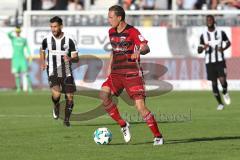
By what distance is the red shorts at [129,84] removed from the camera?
43.7 ft

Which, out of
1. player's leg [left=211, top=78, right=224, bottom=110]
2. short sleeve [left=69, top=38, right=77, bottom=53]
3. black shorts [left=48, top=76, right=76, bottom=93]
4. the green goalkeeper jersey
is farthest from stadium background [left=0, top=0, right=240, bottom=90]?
short sleeve [left=69, top=38, right=77, bottom=53]

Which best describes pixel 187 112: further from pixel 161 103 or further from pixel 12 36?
pixel 12 36

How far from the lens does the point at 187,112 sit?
21.0 m

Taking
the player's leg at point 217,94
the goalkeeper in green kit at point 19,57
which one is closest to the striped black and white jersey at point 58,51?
the player's leg at point 217,94

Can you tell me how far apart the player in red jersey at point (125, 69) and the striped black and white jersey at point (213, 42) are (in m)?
9.18

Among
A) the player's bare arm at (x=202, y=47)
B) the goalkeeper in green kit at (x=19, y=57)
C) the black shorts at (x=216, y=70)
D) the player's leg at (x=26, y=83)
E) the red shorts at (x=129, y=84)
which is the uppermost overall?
the red shorts at (x=129, y=84)

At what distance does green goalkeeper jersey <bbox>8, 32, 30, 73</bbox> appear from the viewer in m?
29.9

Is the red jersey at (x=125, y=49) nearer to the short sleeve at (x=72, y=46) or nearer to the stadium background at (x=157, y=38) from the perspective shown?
the short sleeve at (x=72, y=46)

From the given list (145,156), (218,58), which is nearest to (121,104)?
(218,58)

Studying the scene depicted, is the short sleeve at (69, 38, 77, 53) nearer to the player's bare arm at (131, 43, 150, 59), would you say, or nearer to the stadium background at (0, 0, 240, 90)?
the player's bare arm at (131, 43, 150, 59)

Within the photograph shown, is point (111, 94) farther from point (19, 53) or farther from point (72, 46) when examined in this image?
point (19, 53)

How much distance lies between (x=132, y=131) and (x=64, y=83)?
2370 mm

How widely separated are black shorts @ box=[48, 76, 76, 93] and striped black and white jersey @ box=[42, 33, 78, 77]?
0.08 meters

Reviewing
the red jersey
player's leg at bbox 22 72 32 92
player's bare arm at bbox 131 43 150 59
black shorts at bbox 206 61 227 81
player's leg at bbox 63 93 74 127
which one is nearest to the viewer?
player's bare arm at bbox 131 43 150 59
